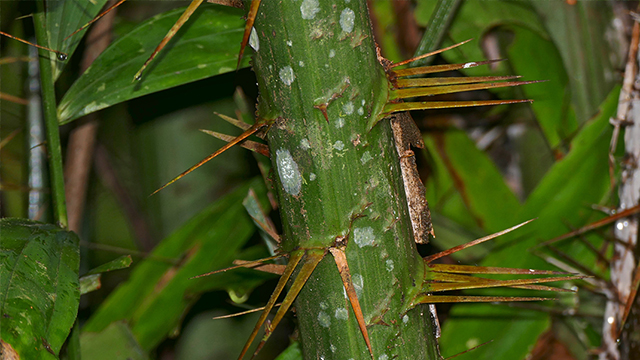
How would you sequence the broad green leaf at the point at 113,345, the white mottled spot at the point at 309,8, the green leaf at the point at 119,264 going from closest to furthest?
the white mottled spot at the point at 309,8
the green leaf at the point at 119,264
the broad green leaf at the point at 113,345

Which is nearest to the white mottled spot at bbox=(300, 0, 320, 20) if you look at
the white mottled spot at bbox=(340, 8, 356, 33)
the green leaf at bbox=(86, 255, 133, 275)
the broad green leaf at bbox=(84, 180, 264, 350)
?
the white mottled spot at bbox=(340, 8, 356, 33)

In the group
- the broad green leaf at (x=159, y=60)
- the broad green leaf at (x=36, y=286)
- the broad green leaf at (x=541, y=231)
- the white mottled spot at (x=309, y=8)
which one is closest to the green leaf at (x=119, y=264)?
the broad green leaf at (x=36, y=286)

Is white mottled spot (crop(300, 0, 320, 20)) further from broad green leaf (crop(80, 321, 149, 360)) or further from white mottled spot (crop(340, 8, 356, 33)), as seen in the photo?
broad green leaf (crop(80, 321, 149, 360))

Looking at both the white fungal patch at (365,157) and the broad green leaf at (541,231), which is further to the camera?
the broad green leaf at (541,231)

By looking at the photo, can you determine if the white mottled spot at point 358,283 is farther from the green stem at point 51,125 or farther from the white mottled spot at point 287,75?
the green stem at point 51,125

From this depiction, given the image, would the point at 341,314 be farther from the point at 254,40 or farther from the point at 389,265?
the point at 254,40

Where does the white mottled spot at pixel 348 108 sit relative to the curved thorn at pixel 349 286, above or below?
above
